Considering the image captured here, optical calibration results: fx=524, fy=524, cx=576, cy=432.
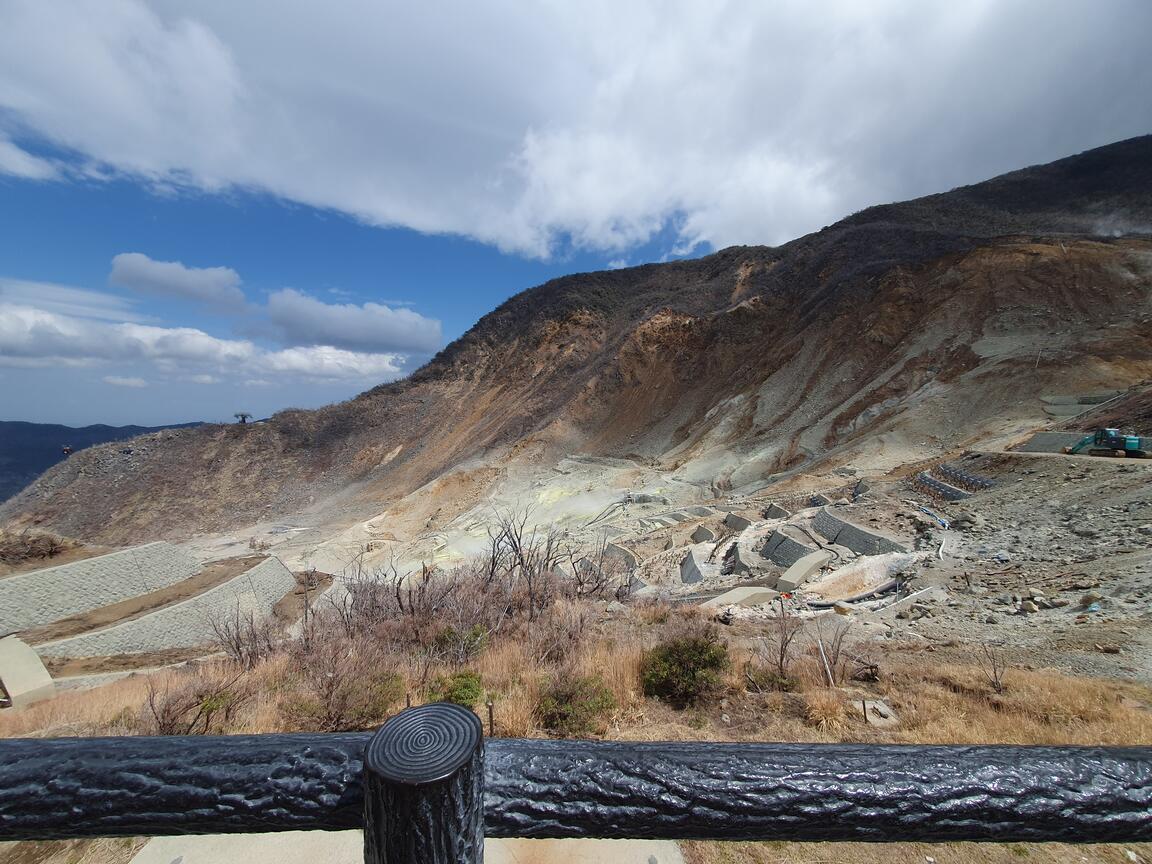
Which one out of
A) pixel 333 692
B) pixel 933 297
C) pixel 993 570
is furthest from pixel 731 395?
pixel 333 692

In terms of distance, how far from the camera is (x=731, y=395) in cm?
2759

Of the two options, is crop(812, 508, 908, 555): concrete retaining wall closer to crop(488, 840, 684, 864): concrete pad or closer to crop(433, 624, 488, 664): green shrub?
crop(433, 624, 488, 664): green shrub

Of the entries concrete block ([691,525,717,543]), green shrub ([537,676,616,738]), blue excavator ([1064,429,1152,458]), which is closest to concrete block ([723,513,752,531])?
concrete block ([691,525,717,543])

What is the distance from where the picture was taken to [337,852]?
10.8 ft

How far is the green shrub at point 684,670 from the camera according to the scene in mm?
5289

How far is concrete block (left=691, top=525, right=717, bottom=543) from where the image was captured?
15.1 m

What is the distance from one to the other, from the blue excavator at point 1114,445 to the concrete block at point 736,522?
8.15 m

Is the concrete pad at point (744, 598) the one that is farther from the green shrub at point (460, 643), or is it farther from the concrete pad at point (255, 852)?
the concrete pad at point (255, 852)

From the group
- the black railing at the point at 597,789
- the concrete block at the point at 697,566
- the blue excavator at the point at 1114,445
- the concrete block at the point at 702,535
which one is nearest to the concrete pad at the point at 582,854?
the black railing at the point at 597,789

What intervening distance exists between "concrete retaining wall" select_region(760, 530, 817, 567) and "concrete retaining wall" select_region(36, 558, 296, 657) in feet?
43.7

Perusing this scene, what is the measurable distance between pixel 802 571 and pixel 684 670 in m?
6.24

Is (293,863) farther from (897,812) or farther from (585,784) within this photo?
(897,812)

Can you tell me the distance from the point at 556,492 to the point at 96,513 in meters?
34.1

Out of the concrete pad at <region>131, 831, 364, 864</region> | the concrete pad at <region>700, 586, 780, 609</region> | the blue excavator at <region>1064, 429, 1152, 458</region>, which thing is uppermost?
the blue excavator at <region>1064, 429, 1152, 458</region>
